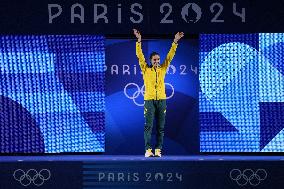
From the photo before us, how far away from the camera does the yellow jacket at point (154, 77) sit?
10.3m

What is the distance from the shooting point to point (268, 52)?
10.7 metres

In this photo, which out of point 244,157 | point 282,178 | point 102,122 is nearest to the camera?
point 282,178

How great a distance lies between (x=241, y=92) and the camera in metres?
10.7

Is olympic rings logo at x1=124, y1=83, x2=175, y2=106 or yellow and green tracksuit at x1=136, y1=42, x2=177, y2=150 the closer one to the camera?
yellow and green tracksuit at x1=136, y1=42, x2=177, y2=150

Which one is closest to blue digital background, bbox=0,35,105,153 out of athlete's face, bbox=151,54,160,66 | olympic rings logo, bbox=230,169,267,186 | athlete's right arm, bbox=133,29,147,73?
athlete's right arm, bbox=133,29,147,73

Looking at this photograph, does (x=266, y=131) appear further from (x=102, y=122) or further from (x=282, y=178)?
(x=102, y=122)

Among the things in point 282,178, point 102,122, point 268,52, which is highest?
point 268,52

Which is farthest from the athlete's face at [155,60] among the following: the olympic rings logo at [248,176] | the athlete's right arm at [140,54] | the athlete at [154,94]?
the olympic rings logo at [248,176]

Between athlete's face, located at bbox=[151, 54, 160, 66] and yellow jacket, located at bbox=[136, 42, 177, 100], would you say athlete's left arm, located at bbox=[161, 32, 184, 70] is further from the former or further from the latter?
athlete's face, located at bbox=[151, 54, 160, 66]

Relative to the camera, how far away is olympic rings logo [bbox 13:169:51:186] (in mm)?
9508

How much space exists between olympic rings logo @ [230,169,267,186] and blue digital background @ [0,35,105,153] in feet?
6.90

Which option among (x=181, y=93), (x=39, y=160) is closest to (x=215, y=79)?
(x=181, y=93)

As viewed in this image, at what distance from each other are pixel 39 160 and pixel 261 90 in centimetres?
324

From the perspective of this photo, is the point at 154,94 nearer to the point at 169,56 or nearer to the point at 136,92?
the point at 169,56
